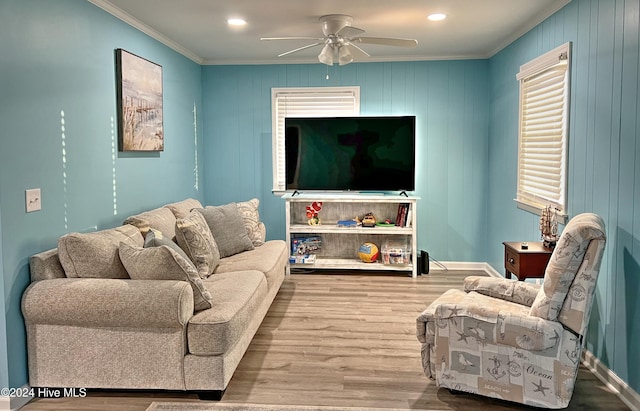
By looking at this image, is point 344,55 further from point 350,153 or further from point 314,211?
point 314,211

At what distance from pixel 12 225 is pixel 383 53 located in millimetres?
4279

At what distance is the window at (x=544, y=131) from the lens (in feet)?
12.8

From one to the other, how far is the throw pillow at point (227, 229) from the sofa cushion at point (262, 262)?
0.07 m

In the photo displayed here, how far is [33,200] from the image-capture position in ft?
9.89

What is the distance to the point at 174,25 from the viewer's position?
15.2ft

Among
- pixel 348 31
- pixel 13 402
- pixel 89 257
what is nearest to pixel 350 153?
pixel 348 31

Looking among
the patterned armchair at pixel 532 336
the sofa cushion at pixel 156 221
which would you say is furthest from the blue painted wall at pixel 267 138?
the patterned armchair at pixel 532 336

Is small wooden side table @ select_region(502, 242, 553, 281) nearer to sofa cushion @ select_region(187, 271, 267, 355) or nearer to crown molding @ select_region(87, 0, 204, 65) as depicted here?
sofa cushion @ select_region(187, 271, 267, 355)

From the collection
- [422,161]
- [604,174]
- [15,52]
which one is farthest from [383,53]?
[15,52]

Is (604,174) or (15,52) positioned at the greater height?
(15,52)

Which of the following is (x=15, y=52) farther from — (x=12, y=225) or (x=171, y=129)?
(x=171, y=129)

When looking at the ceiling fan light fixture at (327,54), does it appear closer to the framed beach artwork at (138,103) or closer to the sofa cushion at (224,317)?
the framed beach artwork at (138,103)

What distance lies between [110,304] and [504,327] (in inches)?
81.4

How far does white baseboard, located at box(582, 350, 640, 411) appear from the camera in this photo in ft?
9.16
